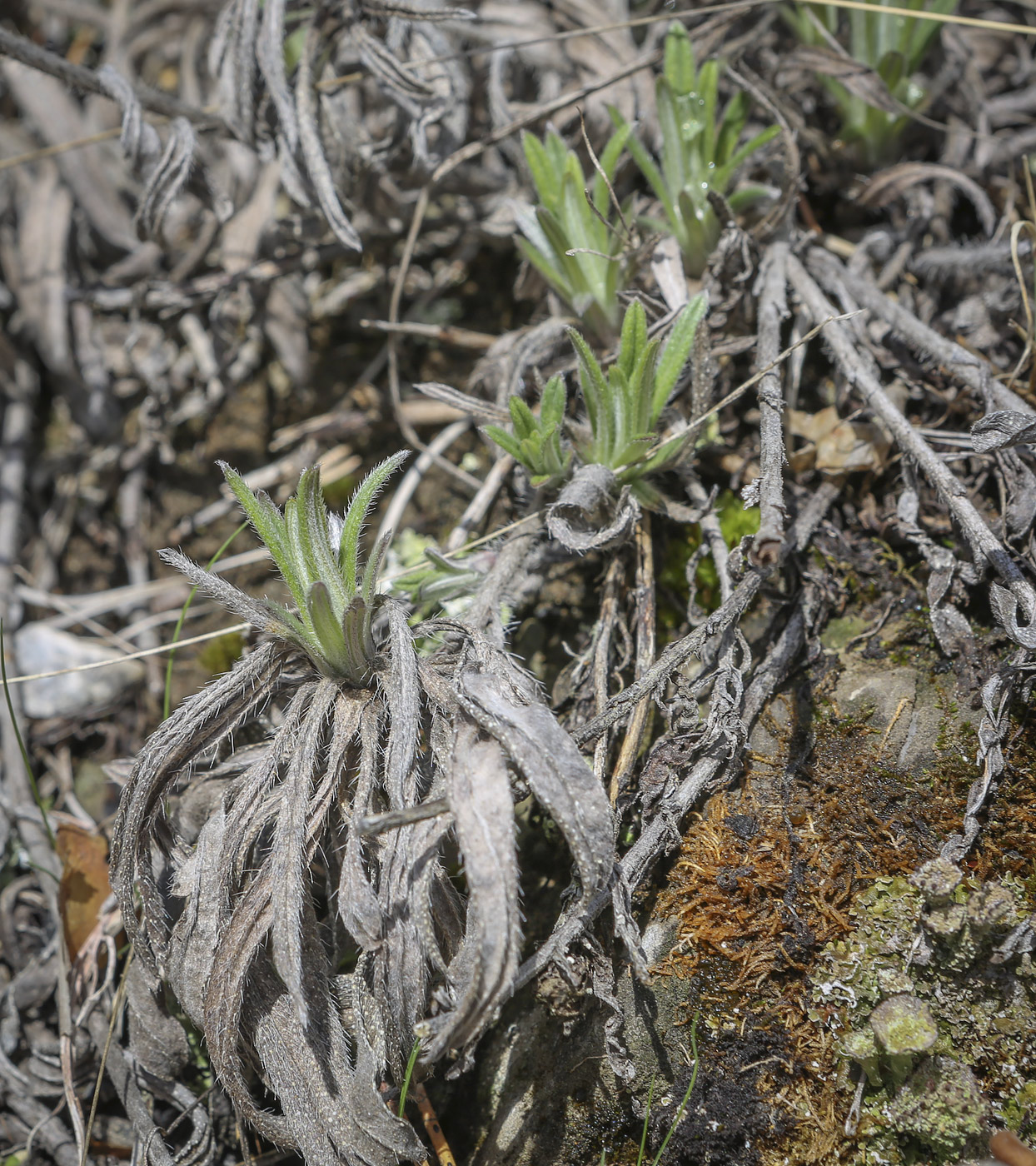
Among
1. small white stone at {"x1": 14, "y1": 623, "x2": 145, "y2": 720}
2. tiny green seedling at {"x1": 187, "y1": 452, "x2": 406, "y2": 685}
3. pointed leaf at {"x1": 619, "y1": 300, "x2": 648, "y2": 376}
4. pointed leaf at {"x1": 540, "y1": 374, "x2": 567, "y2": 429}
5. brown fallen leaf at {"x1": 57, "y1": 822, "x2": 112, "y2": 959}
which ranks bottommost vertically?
brown fallen leaf at {"x1": 57, "y1": 822, "x2": 112, "y2": 959}

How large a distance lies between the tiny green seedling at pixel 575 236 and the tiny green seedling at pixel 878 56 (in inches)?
33.6

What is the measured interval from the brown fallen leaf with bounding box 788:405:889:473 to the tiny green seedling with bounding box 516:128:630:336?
2.22ft

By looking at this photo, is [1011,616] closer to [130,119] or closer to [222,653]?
[222,653]

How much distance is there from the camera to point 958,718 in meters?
1.84

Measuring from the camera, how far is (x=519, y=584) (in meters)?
2.27

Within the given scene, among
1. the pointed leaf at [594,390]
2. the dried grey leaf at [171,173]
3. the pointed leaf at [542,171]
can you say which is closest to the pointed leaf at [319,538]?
the pointed leaf at [594,390]

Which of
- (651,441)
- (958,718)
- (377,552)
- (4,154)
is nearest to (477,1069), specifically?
(377,552)

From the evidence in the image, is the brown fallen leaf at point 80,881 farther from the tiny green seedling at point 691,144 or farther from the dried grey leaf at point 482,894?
the tiny green seedling at point 691,144

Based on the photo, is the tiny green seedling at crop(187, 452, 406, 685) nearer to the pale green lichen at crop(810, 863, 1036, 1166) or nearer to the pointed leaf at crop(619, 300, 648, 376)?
the pointed leaf at crop(619, 300, 648, 376)

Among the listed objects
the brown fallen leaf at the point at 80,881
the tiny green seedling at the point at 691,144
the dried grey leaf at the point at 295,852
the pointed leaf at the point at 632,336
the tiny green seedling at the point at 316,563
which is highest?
the tiny green seedling at the point at 691,144

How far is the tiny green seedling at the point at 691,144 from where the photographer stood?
2.39 meters

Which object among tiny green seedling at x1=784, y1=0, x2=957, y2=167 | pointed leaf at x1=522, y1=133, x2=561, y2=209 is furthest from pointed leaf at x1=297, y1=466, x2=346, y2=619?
tiny green seedling at x1=784, y1=0, x2=957, y2=167

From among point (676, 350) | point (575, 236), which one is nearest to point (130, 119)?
point (575, 236)

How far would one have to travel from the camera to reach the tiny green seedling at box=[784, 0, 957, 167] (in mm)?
2518
